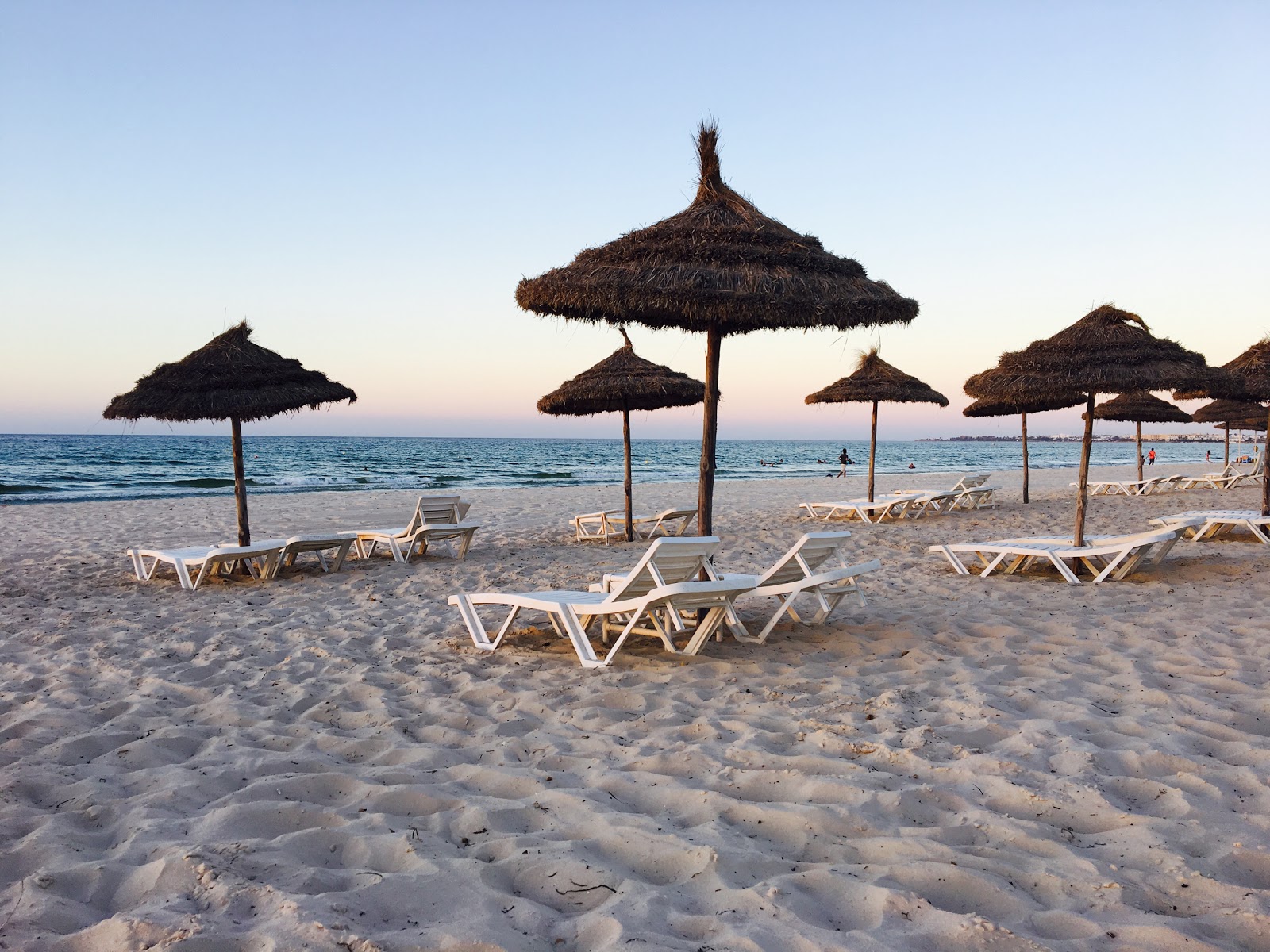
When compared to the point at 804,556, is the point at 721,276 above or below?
above

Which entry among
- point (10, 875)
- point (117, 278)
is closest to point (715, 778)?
point (10, 875)

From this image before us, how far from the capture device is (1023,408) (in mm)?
14297

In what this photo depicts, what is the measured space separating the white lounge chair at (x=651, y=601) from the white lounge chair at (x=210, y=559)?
3.33 metres

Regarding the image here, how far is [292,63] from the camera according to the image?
11.6 meters

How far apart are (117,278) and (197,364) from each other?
39.0 feet

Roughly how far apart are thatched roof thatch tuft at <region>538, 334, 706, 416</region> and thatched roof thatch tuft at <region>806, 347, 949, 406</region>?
11.6 ft

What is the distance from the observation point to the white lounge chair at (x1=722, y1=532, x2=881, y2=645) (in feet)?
15.8

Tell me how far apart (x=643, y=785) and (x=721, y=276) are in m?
2.90

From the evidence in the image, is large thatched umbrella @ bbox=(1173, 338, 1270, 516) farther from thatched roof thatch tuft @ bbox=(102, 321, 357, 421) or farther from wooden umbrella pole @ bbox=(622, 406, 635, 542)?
thatched roof thatch tuft @ bbox=(102, 321, 357, 421)

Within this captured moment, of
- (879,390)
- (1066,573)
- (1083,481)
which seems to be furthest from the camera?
(879,390)

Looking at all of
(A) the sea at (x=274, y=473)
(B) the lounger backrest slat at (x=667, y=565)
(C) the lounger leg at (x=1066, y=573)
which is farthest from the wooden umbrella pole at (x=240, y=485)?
(A) the sea at (x=274, y=473)

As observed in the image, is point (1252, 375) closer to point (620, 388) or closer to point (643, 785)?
point (620, 388)

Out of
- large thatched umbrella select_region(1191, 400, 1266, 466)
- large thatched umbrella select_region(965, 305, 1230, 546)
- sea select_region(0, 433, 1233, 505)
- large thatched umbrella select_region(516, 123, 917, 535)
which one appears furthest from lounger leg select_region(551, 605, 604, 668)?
sea select_region(0, 433, 1233, 505)

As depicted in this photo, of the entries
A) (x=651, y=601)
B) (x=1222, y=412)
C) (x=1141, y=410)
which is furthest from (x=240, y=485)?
(x=1222, y=412)
